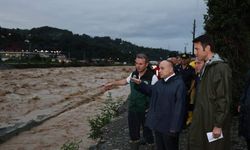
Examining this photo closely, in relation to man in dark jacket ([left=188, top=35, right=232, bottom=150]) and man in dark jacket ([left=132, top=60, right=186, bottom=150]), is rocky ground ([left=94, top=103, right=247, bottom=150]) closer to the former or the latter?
man in dark jacket ([left=132, top=60, right=186, bottom=150])

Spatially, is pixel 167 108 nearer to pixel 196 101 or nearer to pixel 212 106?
pixel 196 101

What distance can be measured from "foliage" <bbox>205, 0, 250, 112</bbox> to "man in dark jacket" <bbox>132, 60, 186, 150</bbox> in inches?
140

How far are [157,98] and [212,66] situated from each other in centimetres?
127

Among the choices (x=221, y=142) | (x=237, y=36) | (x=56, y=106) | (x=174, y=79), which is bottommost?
(x=56, y=106)

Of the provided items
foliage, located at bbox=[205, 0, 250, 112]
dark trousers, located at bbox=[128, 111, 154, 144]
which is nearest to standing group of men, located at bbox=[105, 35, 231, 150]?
dark trousers, located at bbox=[128, 111, 154, 144]

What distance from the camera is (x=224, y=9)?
376 inches

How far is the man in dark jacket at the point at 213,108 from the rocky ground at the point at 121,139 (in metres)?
3.06

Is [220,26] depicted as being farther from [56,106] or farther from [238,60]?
[56,106]

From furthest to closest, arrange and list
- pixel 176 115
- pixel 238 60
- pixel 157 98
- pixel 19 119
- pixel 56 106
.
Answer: pixel 56 106, pixel 19 119, pixel 238 60, pixel 157 98, pixel 176 115

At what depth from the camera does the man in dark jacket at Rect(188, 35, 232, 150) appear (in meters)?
4.92

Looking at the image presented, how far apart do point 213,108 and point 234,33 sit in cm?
482

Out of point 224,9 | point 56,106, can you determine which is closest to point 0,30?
point 56,106

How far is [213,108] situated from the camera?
500 cm

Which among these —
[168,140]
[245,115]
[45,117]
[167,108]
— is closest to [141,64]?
[167,108]
